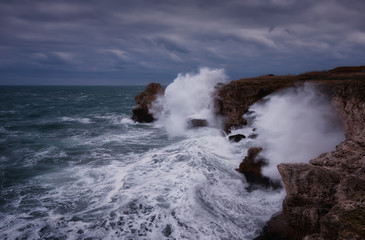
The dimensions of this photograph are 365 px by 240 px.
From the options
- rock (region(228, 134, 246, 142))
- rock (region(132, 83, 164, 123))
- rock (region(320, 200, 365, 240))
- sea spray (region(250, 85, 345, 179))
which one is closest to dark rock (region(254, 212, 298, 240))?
rock (region(320, 200, 365, 240))

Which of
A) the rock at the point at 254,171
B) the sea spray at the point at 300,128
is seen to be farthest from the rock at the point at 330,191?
the rock at the point at 254,171

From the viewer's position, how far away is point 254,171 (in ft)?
32.4

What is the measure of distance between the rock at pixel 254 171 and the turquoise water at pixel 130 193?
0.96 ft

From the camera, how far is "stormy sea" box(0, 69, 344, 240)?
7168 mm

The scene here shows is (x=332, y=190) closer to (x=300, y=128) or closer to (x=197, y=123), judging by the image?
(x=300, y=128)

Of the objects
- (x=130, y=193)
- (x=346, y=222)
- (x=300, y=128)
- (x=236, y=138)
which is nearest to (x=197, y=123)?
(x=236, y=138)

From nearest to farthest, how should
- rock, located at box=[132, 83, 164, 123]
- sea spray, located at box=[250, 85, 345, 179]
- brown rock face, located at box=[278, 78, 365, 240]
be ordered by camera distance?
brown rock face, located at box=[278, 78, 365, 240] < sea spray, located at box=[250, 85, 345, 179] < rock, located at box=[132, 83, 164, 123]

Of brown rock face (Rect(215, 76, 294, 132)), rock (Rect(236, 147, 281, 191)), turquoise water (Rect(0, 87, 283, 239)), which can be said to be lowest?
turquoise water (Rect(0, 87, 283, 239))

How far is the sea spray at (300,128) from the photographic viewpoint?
30.6 feet

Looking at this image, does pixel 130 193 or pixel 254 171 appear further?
pixel 254 171

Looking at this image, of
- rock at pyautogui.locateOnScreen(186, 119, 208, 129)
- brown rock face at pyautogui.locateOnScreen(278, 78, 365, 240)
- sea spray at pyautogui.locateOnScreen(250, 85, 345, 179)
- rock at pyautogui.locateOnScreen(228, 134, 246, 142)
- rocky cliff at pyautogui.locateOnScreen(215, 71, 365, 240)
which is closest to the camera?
rocky cliff at pyautogui.locateOnScreen(215, 71, 365, 240)

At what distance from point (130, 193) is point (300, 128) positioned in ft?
23.9

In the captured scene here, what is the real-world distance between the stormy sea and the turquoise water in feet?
0.11

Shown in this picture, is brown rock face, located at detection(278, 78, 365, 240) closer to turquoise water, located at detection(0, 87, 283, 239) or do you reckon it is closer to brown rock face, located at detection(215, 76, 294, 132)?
turquoise water, located at detection(0, 87, 283, 239)
